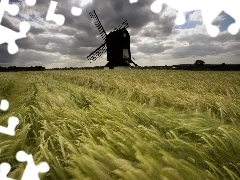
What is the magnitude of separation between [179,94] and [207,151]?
369 centimetres

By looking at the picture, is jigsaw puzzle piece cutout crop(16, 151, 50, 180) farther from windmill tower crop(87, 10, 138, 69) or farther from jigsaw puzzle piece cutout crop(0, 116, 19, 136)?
windmill tower crop(87, 10, 138, 69)

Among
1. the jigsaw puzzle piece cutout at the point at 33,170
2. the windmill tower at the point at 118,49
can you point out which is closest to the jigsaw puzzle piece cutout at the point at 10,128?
the jigsaw puzzle piece cutout at the point at 33,170

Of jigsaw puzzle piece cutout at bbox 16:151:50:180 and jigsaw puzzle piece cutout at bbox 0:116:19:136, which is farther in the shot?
jigsaw puzzle piece cutout at bbox 0:116:19:136

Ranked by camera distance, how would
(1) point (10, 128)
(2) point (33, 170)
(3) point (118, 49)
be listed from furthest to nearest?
1. (3) point (118, 49)
2. (1) point (10, 128)
3. (2) point (33, 170)

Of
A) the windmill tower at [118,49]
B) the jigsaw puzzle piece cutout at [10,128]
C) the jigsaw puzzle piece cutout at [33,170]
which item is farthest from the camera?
the windmill tower at [118,49]

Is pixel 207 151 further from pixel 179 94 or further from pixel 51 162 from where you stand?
pixel 179 94

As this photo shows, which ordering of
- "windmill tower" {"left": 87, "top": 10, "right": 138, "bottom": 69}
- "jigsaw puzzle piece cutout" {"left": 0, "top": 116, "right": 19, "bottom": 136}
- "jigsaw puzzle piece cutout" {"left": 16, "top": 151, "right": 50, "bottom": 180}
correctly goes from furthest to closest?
"windmill tower" {"left": 87, "top": 10, "right": 138, "bottom": 69}
"jigsaw puzzle piece cutout" {"left": 0, "top": 116, "right": 19, "bottom": 136}
"jigsaw puzzle piece cutout" {"left": 16, "top": 151, "right": 50, "bottom": 180}

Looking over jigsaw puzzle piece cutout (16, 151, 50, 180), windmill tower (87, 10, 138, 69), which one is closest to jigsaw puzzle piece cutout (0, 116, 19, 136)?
jigsaw puzzle piece cutout (16, 151, 50, 180)

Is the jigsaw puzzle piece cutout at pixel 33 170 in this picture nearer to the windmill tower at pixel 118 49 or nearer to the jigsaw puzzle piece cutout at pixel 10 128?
the jigsaw puzzle piece cutout at pixel 10 128

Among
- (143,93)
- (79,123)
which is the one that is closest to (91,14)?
(143,93)

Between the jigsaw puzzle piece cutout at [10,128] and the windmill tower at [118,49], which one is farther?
the windmill tower at [118,49]

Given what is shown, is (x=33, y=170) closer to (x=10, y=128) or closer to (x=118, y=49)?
(x=10, y=128)

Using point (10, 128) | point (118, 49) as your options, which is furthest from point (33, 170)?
point (118, 49)

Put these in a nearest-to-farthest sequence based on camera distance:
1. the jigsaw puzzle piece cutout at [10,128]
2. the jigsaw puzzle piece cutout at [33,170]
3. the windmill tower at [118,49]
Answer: the jigsaw puzzle piece cutout at [33,170] → the jigsaw puzzle piece cutout at [10,128] → the windmill tower at [118,49]
